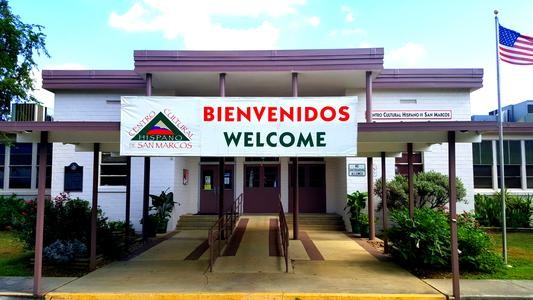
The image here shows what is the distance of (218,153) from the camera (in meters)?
8.85

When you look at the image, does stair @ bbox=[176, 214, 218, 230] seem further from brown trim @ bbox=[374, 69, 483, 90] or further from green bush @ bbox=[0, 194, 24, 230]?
brown trim @ bbox=[374, 69, 483, 90]

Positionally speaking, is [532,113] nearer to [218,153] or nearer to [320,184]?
[320,184]

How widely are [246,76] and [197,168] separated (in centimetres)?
624

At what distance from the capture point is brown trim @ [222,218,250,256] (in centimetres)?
1227

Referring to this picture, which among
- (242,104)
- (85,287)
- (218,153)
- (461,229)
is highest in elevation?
(242,104)

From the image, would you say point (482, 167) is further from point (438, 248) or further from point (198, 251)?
point (198, 251)

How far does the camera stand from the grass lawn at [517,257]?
9.68m

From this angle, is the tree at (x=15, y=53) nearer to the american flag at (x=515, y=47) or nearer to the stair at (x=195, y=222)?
the stair at (x=195, y=222)

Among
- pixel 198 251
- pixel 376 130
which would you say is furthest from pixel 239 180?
pixel 376 130

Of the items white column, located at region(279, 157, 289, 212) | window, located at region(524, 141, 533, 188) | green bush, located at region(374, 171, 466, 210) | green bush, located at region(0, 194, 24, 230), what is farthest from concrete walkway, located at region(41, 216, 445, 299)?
window, located at region(524, 141, 533, 188)

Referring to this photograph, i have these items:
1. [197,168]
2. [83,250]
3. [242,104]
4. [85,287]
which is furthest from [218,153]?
[197,168]

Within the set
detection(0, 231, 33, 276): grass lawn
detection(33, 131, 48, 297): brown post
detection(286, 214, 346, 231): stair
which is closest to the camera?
detection(33, 131, 48, 297): brown post

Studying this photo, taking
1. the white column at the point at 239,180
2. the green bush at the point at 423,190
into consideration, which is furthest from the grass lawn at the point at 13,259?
the green bush at the point at 423,190

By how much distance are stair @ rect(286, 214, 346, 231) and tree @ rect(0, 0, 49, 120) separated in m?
11.8
